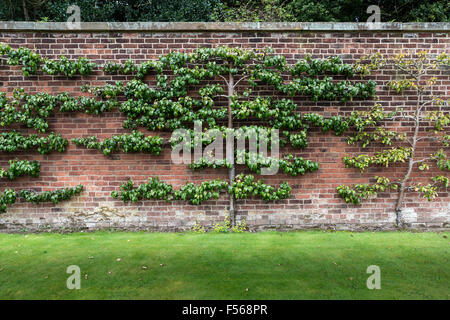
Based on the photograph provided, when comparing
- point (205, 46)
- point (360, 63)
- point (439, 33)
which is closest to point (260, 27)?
point (205, 46)

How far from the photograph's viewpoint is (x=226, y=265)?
3.48m

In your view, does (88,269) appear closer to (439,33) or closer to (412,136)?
(412,136)

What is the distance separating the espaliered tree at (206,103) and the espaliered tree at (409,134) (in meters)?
0.42

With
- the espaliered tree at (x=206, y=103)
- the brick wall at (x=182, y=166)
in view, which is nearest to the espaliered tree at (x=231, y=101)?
the espaliered tree at (x=206, y=103)

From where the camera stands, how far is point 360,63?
5.03 m

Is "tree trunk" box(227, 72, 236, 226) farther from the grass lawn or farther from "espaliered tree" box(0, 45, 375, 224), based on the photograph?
the grass lawn

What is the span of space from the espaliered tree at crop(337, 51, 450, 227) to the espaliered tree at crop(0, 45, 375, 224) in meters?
0.42

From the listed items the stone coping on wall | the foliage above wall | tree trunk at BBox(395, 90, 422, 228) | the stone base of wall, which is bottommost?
the stone base of wall

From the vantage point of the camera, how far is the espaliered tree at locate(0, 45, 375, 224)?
16.0 ft

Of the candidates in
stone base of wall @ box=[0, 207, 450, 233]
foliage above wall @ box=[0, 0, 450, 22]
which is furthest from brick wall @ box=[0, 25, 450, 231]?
foliage above wall @ box=[0, 0, 450, 22]

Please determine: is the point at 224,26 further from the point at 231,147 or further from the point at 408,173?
the point at 408,173

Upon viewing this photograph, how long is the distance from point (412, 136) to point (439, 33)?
165 cm

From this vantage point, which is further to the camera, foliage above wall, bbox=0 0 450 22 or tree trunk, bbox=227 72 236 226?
foliage above wall, bbox=0 0 450 22

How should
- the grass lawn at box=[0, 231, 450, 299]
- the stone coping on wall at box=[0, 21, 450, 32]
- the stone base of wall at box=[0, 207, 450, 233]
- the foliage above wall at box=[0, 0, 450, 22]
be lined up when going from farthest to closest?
the foliage above wall at box=[0, 0, 450, 22]
the stone base of wall at box=[0, 207, 450, 233]
the stone coping on wall at box=[0, 21, 450, 32]
the grass lawn at box=[0, 231, 450, 299]
